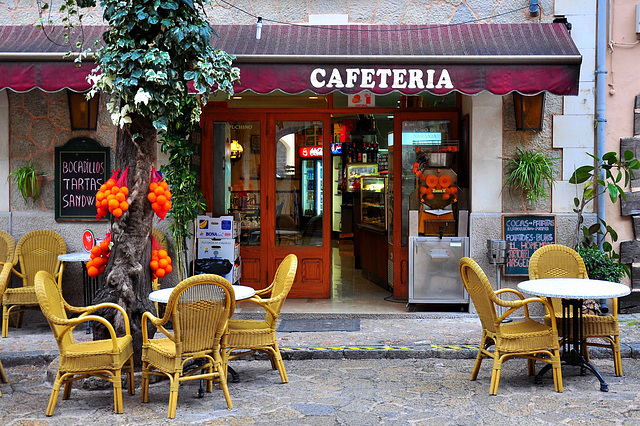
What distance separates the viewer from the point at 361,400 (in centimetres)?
561

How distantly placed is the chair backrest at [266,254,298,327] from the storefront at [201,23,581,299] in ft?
6.79

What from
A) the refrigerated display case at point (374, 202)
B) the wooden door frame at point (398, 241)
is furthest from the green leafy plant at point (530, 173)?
the refrigerated display case at point (374, 202)

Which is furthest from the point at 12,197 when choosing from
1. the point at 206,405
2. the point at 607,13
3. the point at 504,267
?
the point at 607,13

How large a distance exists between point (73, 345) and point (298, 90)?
11.7 feet

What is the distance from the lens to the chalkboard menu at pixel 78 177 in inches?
340

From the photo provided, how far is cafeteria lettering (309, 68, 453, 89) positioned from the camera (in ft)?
24.6

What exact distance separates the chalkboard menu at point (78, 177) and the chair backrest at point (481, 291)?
4866 millimetres

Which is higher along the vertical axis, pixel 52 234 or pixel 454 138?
pixel 454 138

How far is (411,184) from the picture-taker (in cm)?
967

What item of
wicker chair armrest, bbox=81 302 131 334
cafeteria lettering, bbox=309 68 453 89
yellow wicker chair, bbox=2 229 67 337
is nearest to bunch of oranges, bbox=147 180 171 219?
wicker chair armrest, bbox=81 302 131 334

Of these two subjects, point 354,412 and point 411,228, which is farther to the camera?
point 411,228

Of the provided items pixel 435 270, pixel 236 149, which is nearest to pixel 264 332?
pixel 435 270

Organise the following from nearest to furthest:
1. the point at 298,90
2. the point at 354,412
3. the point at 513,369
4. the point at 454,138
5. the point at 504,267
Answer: the point at 354,412 → the point at 513,369 → the point at 298,90 → the point at 504,267 → the point at 454,138

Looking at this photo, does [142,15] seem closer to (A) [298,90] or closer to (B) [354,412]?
(A) [298,90]
